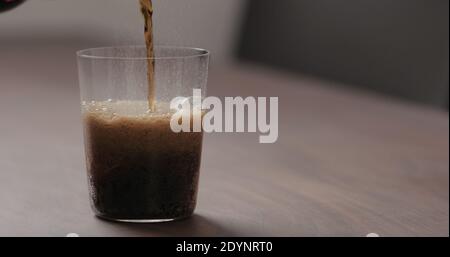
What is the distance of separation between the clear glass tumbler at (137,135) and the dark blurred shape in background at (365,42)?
4.34 ft

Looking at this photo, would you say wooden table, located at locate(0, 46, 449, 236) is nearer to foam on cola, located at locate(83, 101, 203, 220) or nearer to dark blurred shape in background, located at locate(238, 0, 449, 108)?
foam on cola, located at locate(83, 101, 203, 220)

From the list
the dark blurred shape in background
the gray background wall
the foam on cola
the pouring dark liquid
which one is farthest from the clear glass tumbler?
the gray background wall

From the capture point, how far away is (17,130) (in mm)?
1485

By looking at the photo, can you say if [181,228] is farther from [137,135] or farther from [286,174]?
[286,174]

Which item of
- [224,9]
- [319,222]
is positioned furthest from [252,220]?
[224,9]

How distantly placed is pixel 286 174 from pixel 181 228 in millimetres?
326

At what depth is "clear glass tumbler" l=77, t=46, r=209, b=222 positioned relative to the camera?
0.88 m

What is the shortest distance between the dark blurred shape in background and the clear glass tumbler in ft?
4.34

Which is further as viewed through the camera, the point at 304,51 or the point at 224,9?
the point at 224,9

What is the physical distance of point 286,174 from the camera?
1177mm

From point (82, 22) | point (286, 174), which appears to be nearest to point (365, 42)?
point (286, 174)

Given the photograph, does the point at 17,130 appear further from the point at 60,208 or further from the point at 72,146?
the point at 60,208

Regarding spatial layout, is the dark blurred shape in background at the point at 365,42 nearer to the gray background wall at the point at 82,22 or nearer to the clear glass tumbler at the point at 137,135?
the gray background wall at the point at 82,22
